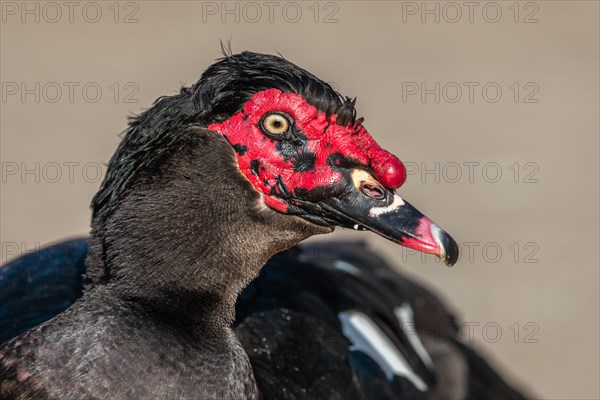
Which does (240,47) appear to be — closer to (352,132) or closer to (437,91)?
(437,91)

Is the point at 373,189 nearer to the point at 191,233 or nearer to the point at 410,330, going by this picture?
the point at 191,233

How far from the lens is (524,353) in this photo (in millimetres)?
7336

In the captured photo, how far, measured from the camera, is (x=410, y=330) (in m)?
5.50

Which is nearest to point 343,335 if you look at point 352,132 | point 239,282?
point 239,282

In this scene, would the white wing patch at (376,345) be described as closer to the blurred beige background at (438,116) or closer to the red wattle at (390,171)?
the red wattle at (390,171)

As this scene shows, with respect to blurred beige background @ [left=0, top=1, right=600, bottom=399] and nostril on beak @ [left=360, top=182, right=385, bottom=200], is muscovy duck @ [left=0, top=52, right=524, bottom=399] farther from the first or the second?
blurred beige background @ [left=0, top=1, right=600, bottom=399]

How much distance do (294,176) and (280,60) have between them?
0.37 metres

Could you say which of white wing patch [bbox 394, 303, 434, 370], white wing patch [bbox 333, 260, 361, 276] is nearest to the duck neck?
white wing patch [bbox 333, 260, 361, 276]

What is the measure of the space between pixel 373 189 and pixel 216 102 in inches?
21.7

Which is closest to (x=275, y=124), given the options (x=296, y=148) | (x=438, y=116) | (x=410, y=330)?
(x=296, y=148)

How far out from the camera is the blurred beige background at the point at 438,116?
7.79 m

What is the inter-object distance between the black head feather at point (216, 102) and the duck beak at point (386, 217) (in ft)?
0.73

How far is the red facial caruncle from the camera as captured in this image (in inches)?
132

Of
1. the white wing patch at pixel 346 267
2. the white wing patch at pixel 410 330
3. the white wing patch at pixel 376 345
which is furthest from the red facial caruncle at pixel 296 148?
the white wing patch at pixel 410 330
